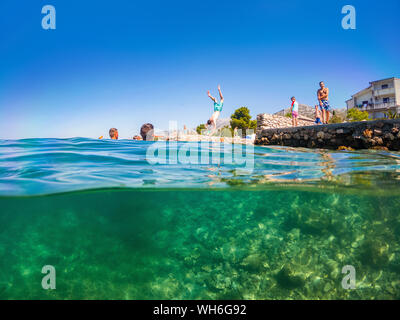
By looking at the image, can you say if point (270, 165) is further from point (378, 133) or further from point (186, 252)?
point (378, 133)

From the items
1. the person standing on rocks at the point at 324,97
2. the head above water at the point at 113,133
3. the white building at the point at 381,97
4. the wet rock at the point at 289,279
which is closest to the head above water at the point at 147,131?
the head above water at the point at 113,133

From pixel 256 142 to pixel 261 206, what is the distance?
1045 cm

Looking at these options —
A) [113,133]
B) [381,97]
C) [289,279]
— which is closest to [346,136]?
[289,279]

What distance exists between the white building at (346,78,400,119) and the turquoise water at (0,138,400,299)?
51182mm

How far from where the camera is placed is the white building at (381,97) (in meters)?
46.7

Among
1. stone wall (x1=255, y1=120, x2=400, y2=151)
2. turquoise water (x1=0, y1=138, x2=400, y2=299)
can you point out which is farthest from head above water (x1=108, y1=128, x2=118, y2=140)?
turquoise water (x1=0, y1=138, x2=400, y2=299)

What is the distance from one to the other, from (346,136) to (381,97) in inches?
1979

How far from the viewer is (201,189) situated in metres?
4.11

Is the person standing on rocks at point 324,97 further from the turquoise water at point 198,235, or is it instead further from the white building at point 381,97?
the white building at point 381,97

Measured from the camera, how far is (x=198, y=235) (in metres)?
4.04

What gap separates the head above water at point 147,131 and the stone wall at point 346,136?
647 cm

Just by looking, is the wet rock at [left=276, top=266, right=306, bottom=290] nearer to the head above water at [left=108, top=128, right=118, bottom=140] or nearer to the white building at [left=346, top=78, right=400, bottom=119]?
the head above water at [left=108, top=128, right=118, bottom=140]
